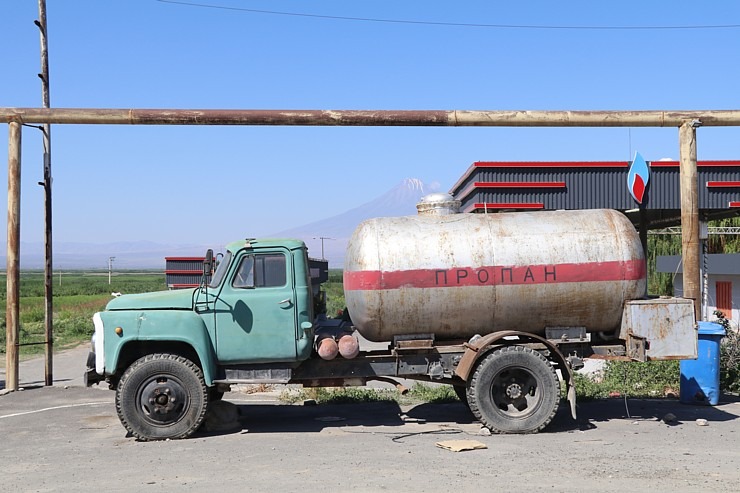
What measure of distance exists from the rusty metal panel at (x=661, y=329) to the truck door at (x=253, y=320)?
4.54 meters

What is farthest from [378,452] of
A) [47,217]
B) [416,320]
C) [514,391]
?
[47,217]

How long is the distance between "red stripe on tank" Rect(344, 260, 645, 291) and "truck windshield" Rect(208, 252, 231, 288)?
1617 millimetres

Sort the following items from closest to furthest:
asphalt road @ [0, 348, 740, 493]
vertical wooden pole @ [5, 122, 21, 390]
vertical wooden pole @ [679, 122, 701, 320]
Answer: asphalt road @ [0, 348, 740, 493] → vertical wooden pole @ [679, 122, 701, 320] → vertical wooden pole @ [5, 122, 21, 390]

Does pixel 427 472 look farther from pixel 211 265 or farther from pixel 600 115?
pixel 600 115

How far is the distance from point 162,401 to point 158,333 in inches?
34.3

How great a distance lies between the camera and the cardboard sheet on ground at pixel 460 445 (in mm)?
8805

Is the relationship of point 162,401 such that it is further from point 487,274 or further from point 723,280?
point 723,280

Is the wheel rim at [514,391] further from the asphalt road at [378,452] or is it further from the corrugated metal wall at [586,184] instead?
the corrugated metal wall at [586,184]

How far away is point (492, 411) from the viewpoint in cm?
988

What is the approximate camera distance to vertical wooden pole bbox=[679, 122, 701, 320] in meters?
12.4

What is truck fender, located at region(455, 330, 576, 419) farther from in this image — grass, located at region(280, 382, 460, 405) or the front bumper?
the front bumper

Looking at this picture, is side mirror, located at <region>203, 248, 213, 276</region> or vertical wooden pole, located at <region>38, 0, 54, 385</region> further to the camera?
vertical wooden pole, located at <region>38, 0, 54, 385</region>

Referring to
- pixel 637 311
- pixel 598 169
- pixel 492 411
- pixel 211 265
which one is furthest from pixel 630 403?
pixel 598 169

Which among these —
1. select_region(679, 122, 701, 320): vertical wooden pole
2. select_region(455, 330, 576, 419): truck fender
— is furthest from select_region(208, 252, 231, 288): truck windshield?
select_region(679, 122, 701, 320): vertical wooden pole
